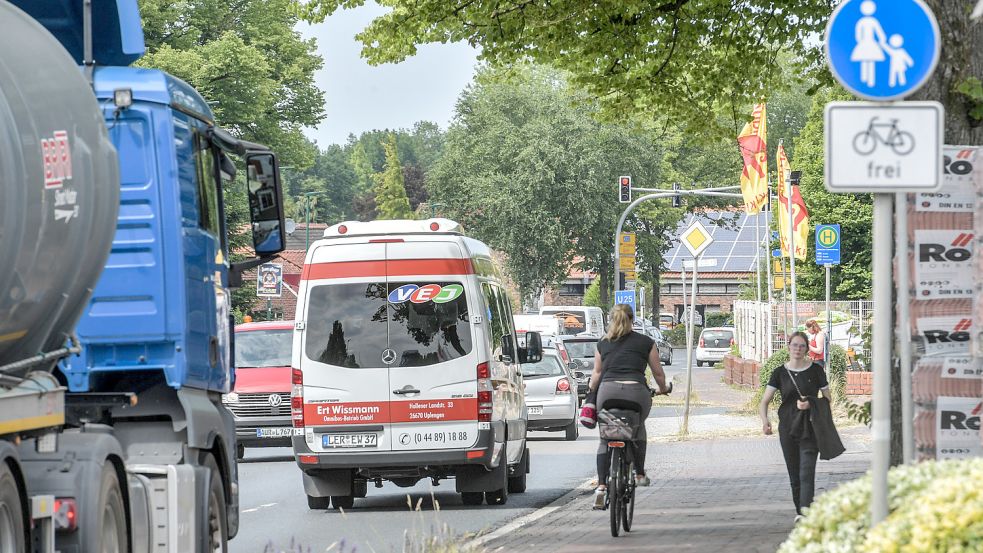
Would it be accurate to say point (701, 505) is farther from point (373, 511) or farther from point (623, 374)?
point (373, 511)

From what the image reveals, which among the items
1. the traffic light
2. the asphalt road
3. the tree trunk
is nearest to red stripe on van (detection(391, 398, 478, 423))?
the asphalt road

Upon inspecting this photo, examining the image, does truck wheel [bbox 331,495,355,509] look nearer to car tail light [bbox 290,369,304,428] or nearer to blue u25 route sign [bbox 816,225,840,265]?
car tail light [bbox 290,369,304,428]

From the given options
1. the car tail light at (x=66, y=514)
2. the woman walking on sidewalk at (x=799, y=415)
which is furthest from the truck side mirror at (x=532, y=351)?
the car tail light at (x=66, y=514)

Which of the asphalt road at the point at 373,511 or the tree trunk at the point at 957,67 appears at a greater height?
the tree trunk at the point at 957,67

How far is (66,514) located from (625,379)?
6640mm

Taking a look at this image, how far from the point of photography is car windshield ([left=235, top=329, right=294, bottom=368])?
74.4ft

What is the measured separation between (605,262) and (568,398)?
41899 millimetres

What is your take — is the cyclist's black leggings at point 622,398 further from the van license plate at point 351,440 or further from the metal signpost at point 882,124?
the metal signpost at point 882,124

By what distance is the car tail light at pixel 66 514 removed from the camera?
278 inches

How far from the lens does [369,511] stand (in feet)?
51.1

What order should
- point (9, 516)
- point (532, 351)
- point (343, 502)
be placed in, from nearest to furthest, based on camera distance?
point (9, 516) < point (343, 502) < point (532, 351)

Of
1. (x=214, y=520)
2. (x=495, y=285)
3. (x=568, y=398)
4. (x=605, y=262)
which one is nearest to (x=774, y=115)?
(x=605, y=262)

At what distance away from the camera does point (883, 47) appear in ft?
21.9

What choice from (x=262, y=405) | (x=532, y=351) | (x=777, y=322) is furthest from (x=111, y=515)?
(x=777, y=322)
